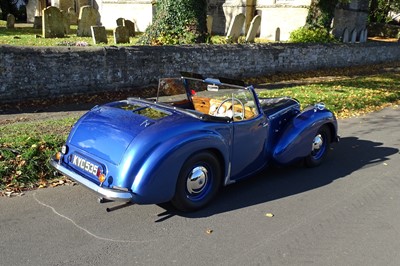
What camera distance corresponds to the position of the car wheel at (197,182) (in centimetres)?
427

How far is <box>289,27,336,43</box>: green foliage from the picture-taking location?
20406 mm

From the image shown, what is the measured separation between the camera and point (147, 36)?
14125 mm

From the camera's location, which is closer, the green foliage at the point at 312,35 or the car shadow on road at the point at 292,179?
the car shadow on road at the point at 292,179

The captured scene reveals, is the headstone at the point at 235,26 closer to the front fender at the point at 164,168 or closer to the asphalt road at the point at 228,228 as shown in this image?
the asphalt road at the point at 228,228

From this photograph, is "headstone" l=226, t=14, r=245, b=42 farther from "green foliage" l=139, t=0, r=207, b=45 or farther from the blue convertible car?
the blue convertible car

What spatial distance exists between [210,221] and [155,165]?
947mm

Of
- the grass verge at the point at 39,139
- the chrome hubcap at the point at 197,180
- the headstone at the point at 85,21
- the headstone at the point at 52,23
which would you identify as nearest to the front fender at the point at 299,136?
the chrome hubcap at the point at 197,180

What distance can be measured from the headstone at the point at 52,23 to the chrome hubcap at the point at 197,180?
15.3 m

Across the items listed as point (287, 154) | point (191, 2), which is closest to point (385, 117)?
point (287, 154)

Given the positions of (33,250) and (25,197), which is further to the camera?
(25,197)

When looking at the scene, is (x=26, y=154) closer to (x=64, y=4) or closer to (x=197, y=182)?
(x=197, y=182)

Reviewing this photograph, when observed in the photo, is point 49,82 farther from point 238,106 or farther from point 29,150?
point 238,106

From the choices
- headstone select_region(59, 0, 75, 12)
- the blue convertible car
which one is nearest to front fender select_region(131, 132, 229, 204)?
the blue convertible car

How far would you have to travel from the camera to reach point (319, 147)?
621cm
